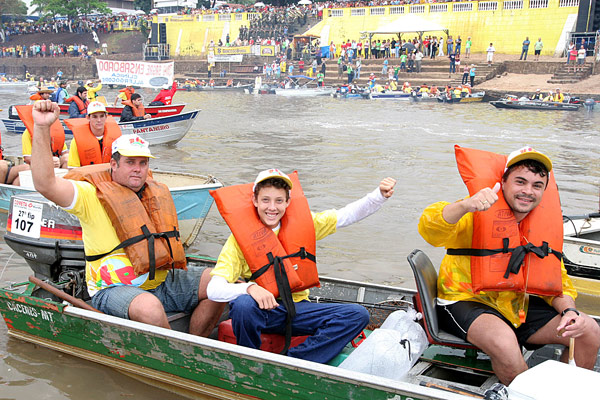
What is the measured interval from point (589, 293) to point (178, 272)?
4.56 meters

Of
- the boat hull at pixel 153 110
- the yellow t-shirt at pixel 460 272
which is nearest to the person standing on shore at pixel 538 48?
the boat hull at pixel 153 110

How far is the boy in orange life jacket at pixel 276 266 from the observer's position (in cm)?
382

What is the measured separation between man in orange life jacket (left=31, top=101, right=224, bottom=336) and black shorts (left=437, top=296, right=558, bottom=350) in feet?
5.63

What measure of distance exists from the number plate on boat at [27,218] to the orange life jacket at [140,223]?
1626 mm

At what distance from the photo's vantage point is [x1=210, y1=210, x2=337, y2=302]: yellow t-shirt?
12.8ft

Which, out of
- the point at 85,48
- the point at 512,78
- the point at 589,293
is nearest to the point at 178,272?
the point at 589,293

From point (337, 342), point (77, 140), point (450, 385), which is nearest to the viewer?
point (450, 385)

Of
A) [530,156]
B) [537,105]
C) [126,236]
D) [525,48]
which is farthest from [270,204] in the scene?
[525,48]

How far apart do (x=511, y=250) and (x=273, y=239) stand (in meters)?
1.51

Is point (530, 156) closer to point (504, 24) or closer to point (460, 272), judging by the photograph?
point (460, 272)

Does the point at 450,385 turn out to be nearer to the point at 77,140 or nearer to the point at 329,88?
the point at 77,140

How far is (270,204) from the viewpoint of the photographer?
389cm

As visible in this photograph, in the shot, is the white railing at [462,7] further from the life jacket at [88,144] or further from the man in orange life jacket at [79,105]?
the life jacket at [88,144]

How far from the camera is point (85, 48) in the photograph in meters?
55.8
